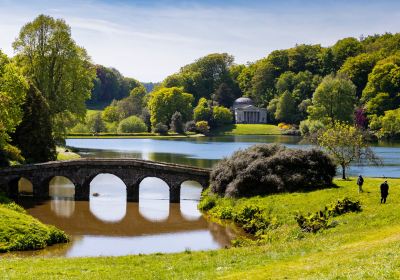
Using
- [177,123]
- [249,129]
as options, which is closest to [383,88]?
[249,129]

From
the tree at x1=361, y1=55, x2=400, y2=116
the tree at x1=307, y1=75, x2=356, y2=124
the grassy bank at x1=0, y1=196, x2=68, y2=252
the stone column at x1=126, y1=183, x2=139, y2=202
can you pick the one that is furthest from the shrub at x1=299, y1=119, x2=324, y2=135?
the grassy bank at x1=0, y1=196, x2=68, y2=252

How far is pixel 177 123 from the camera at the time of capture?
172 m

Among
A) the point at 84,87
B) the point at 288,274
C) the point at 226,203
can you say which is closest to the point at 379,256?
the point at 288,274

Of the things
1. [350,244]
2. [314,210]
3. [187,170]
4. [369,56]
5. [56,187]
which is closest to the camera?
[350,244]

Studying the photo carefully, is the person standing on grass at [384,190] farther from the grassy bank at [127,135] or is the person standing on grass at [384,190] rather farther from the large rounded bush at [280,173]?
the grassy bank at [127,135]

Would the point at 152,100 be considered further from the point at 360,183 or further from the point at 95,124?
the point at 360,183

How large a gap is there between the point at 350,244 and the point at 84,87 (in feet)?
222

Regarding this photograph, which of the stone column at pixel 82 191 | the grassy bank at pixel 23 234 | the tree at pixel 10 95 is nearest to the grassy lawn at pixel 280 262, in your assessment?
the grassy bank at pixel 23 234

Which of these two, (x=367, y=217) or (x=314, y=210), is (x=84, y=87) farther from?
(x=367, y=217)

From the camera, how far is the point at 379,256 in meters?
20.2

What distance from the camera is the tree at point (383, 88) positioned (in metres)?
145

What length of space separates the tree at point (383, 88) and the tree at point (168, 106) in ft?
187

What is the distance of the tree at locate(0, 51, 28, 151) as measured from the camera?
5510cm

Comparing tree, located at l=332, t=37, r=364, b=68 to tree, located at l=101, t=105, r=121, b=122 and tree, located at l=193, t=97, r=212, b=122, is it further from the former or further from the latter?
tree, located at l=101, t=105, r=121, b=122
